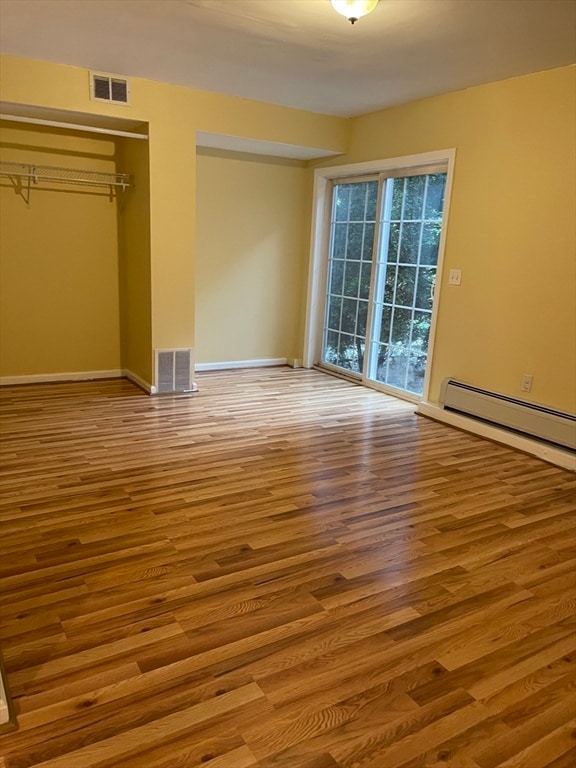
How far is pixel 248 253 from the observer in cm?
629

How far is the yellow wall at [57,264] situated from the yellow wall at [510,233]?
3.07m

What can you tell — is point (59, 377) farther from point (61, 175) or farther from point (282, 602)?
point (282, 602)

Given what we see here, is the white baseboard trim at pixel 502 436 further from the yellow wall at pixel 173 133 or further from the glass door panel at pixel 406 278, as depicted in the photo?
the yellow wall at pixel 173 133

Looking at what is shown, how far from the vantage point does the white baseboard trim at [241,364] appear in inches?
251

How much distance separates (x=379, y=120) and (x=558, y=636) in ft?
15.5

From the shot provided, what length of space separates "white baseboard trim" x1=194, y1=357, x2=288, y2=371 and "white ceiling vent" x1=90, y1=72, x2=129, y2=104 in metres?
2.74

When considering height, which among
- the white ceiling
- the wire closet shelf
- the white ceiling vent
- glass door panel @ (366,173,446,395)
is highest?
the white ceiling

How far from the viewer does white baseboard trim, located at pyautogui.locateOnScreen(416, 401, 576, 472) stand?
Answer: 3936mm

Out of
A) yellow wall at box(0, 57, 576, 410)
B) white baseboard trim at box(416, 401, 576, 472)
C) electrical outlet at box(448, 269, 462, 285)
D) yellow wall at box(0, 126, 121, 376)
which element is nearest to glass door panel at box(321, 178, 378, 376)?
yellow wall at box(0, 57, 576, 410)

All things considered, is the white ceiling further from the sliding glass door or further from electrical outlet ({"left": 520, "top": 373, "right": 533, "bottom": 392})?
electrical outlet ({"left": 520, "top": 373, "right": 533, "bottom": 392})

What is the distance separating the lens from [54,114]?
14.9ft

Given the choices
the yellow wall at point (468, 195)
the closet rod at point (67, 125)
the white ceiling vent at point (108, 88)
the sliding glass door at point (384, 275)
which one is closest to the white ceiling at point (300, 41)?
the white ceiling vent at point (108, 88)

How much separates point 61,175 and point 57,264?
0.81 meters

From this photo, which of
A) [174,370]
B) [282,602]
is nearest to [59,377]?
[174,370]
